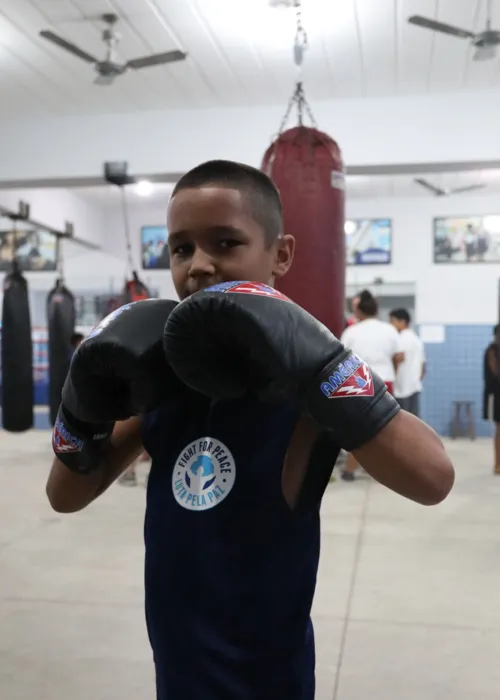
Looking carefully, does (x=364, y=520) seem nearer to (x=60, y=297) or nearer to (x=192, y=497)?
(x=192, y=497)

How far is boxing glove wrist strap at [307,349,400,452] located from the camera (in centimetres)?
68

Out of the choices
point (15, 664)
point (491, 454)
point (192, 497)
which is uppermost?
Result: point (192, 497)

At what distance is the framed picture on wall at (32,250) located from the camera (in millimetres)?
8227

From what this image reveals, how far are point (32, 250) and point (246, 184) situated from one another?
316 inches

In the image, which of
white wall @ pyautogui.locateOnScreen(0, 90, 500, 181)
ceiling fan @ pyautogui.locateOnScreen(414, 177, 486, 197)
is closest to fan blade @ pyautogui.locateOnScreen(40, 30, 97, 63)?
white wall @ pyautogui.locateOnScreen(0, 90, 500, 181)

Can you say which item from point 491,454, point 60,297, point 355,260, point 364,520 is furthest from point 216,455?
point 355,260

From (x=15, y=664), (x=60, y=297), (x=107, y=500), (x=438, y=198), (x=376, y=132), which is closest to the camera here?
(x=15, y=664)

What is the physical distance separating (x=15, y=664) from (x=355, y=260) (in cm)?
640

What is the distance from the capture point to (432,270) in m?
7.62

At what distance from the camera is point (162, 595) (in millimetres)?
807

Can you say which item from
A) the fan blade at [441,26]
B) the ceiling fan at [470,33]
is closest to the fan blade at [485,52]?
the ceiling fan at [470,33]

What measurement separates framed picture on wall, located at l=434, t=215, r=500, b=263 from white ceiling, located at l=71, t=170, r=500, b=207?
0.33m

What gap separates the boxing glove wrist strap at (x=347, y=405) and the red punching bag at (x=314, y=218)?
1432 millimetres

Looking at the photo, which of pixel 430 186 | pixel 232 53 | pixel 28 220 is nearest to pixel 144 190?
pixel 28 220
